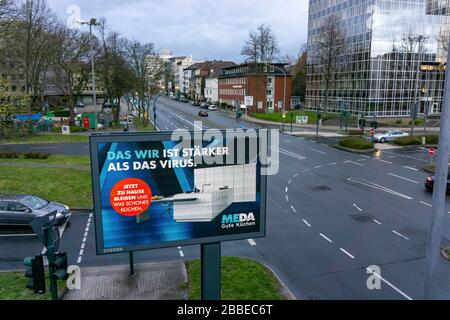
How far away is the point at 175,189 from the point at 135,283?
458 cm

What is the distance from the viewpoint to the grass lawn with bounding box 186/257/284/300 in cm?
1059

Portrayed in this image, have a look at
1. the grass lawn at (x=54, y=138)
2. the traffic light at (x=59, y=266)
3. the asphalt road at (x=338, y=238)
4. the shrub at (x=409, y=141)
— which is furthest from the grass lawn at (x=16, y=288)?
the shrub at (x=409, y=141)

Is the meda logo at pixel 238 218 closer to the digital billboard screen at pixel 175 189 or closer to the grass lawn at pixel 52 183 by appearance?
the digital billboard screen at pixel 175 189

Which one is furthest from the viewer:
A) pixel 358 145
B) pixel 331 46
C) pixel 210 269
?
pixel 331 46

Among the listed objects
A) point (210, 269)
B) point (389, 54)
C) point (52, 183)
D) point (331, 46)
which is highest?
point (331, 46)

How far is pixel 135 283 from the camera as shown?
11516 millimetres

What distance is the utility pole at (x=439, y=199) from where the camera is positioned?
7188 millimetres

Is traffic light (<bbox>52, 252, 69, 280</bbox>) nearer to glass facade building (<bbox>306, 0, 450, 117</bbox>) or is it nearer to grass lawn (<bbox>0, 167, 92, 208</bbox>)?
grass lawn (<bbox>0, 167, 92, 208</bbox>)

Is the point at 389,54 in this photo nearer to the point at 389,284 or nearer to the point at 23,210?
the point at 389,284

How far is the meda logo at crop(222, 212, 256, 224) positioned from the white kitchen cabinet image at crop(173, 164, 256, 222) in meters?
0.21

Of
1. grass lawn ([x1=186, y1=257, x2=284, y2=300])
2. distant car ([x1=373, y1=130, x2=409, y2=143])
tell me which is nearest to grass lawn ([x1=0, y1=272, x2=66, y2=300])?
grass lawn ([x1=186, y1=257, x2=284, y2=300])

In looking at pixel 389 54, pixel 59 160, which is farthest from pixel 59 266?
pixel 389 54

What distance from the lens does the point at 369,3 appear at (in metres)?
61.1

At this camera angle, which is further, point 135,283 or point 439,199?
point 135,283
